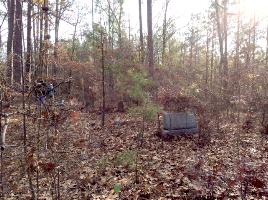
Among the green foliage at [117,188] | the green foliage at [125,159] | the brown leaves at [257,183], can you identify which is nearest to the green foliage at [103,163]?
the green foliage at [125,159]

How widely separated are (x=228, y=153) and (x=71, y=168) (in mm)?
3714

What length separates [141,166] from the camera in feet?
22.4

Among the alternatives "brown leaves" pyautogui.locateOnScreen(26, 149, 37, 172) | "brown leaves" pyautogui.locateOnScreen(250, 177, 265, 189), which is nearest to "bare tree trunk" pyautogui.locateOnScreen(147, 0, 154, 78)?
"brown leaves" pyautogui.locateOnScreen(250, 177, 265, 189)

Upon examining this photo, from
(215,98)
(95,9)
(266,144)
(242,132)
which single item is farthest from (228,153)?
(95,9)

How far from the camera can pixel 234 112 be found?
40.9ft

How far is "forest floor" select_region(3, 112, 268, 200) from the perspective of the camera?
5.38 meters

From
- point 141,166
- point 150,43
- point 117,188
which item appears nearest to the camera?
point 117,188

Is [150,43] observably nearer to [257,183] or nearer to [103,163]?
[103,163]

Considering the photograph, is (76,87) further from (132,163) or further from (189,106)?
(132,163)

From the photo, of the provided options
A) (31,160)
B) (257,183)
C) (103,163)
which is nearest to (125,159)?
(103,163)

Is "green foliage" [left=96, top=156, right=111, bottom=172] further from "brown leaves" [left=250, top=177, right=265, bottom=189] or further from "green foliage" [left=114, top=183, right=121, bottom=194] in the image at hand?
"brown leaves" [left=250, top=177, right=265, bottom=189]

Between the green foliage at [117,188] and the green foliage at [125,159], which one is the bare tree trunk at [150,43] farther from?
the green foliage at [117,188]

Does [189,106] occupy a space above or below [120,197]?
above

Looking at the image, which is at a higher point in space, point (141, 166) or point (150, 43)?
point (150, 43)
